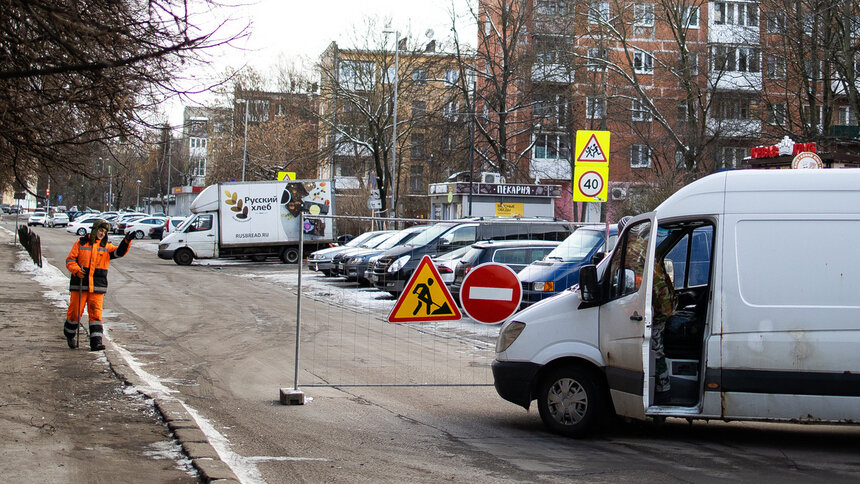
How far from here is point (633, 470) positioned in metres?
6.71

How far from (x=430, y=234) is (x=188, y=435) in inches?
645

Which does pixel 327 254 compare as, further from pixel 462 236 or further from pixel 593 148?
pixel 593 148

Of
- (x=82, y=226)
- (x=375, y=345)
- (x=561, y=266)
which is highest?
(x=82, y=226)

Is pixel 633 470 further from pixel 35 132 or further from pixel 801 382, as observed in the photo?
pixel 35 132

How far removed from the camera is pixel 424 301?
9.73m

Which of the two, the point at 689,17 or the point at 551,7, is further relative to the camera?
the point at 551,7

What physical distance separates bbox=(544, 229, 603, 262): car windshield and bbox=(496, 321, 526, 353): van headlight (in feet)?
16.9

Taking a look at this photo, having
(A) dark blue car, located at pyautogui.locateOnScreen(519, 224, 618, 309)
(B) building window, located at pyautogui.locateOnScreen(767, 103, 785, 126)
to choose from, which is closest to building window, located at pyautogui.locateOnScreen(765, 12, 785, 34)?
(B) building window, located at pyautogui.locateOnScreen(767, 103, 785, 126)

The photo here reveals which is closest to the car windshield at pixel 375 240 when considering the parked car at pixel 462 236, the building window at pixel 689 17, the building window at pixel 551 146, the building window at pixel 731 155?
the parked car at pixel 462 236

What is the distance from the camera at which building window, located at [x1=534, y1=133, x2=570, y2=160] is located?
1921 inches

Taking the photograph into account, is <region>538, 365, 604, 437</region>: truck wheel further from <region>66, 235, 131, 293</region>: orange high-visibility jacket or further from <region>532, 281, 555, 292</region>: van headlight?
<region>66, 235, 131, 293</region>: orange high-visibility jacket

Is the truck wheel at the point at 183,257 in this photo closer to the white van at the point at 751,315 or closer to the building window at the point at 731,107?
the building window at the point at 731,107

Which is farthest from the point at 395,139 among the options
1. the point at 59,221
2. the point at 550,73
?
the point at 59,221

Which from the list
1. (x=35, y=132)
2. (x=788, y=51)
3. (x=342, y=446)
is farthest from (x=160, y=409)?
(x=788, y=51)
